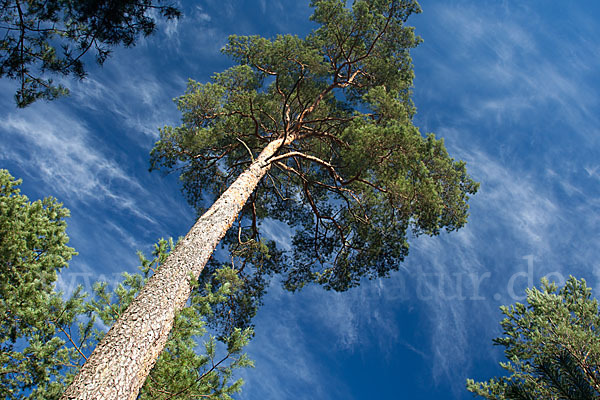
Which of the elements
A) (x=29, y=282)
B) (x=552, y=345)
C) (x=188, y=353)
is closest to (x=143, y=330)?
(x=188, y=353)

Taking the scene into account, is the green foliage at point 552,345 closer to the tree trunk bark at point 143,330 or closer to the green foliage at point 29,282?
the tree trunk bark at point 143,330

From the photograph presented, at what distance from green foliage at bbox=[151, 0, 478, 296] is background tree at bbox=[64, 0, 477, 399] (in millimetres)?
32

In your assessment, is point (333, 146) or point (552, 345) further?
point (333, 146)

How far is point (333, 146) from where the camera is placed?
10.3 metres

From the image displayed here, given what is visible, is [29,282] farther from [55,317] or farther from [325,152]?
[325,152]

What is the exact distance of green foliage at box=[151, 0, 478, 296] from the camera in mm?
7418

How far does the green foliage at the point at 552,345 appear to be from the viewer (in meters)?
3.44

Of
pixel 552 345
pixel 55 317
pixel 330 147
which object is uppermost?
pixel 330 147

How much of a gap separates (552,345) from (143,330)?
6566mm

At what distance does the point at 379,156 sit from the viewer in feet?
23.6

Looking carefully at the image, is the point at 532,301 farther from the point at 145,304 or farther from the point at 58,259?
the point at 58,259

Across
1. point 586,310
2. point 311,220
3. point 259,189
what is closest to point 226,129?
point 259,189

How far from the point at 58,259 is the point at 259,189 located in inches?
206

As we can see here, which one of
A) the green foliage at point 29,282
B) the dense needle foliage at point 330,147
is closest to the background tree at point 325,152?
the dense needle foliage at point 330,147
